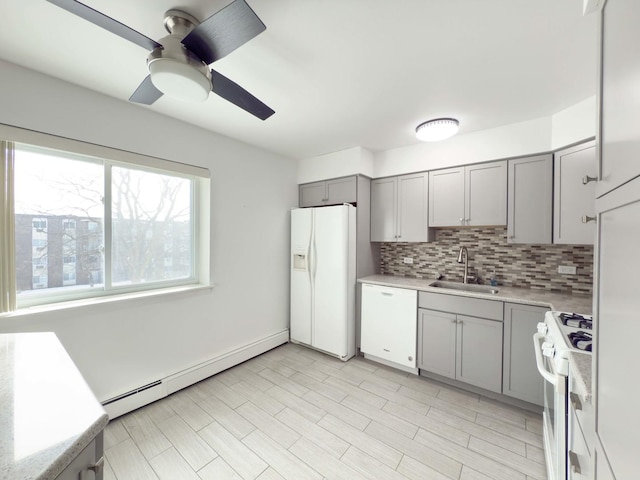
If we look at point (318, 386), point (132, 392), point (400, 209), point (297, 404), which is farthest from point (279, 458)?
point (400, 209)

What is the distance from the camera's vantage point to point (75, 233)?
1.90 m

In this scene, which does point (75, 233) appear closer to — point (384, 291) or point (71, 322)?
point (71, 322)

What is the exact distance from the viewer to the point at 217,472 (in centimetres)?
153

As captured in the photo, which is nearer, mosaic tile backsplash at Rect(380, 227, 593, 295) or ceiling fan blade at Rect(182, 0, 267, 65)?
ceiling fan blade at Rect(182, 0, 267, 65)

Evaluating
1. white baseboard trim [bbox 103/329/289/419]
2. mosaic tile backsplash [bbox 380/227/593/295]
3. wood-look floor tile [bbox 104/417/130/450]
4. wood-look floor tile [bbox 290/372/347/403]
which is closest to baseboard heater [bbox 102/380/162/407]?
white baseboard trim [bbox 103/329/289/419]

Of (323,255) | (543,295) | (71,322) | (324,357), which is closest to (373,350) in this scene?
(324,357)

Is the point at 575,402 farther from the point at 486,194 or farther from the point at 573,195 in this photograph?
the point at 486,194

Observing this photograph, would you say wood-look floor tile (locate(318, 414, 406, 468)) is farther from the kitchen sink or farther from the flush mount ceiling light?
the flush mount ceiling light

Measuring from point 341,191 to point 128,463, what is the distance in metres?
2.94

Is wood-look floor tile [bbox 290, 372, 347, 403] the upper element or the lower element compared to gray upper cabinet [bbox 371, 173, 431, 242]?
lower

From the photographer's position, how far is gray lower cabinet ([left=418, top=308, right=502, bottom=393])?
218 cm

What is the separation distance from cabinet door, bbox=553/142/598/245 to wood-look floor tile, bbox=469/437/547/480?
63.9 inches

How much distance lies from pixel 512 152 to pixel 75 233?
12.3 ft

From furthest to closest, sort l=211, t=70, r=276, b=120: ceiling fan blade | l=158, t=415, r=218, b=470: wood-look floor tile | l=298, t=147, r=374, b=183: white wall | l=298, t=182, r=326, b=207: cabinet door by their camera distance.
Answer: l=298, t=182, r=326, b=207: cabinet door
l=298, t=147, r=374, b=183: white wall
l=158, t=415, r=218, b=470: wood-look floor tile
l=211, t=70, r=276, b=120: ceiling fan blade
